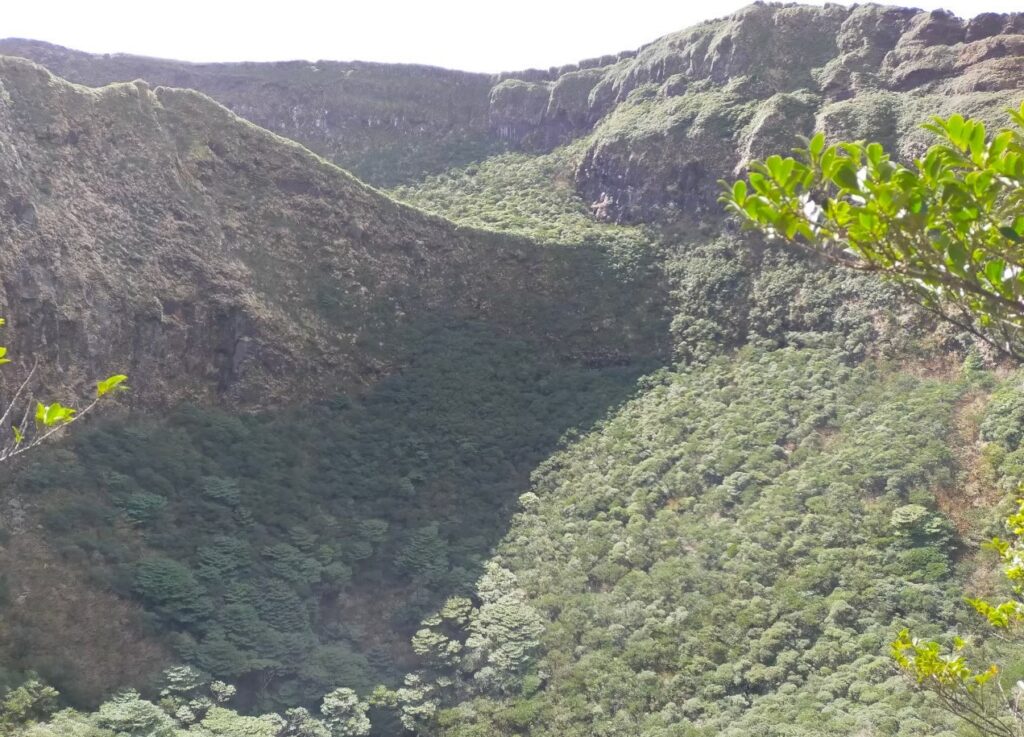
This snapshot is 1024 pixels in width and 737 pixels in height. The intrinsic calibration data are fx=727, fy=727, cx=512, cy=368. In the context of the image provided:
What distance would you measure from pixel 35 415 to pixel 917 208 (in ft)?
11.3

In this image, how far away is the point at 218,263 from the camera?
23594 mm

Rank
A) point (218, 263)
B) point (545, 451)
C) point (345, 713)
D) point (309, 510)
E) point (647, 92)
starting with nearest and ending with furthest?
point (345, 713), point (309, 510), point (545, 451), point (218, 263), point (647, 92)

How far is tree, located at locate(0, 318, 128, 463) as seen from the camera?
2.71 m

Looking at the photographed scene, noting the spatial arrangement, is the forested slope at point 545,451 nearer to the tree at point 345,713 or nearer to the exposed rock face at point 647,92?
the tree at point 345,713

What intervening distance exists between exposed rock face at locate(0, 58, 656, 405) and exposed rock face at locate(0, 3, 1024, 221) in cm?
255

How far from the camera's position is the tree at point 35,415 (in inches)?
106

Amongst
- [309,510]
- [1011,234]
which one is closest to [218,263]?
[309,510]

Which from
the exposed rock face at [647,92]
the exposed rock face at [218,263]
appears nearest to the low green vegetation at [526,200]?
the exposed rock face at [647,92]

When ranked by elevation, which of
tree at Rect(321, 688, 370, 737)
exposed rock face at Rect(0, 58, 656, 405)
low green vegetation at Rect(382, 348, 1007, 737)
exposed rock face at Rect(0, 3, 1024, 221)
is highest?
exposed rock face at Rect(0, 3, 1024, 221)

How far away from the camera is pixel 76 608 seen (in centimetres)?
1448

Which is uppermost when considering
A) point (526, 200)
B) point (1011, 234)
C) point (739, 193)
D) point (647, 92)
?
point (647, 92)

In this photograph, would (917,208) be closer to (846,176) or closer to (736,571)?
(846,176)

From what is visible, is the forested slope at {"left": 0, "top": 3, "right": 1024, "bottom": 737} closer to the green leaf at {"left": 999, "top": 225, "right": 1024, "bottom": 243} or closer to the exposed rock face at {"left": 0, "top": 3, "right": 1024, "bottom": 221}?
the exposed rock face at {"left": 0, "top": 3, "right": 1024, "bottom": 221}

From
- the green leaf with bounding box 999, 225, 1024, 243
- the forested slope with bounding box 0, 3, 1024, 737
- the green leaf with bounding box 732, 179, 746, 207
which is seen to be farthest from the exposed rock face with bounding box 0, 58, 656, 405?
the green leaf with bounding box 999, 225, 1024, 243
